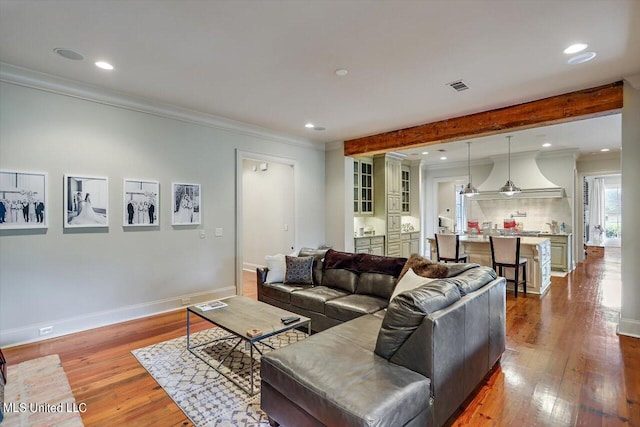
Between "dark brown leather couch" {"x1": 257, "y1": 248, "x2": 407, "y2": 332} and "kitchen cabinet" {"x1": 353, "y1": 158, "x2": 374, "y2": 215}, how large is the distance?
9.26 feet

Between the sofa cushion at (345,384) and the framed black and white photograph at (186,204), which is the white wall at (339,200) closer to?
the framed black and white photograph at (186,204)

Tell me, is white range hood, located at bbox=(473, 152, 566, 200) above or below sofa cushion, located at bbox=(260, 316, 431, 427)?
above

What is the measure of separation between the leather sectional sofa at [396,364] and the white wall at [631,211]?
85.8 inches

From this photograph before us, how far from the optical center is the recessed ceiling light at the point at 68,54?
2834 mm

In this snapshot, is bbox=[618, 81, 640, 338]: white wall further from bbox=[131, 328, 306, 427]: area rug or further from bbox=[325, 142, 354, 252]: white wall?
bbox=[325, 142, 354, 252]: white wall

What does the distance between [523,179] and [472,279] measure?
21.2ft

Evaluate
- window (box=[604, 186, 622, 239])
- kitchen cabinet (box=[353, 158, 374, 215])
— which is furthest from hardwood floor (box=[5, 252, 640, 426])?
window (box=[604, 186, 622, 239])

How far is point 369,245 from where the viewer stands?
6926mm

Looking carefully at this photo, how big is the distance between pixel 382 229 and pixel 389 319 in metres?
5.38

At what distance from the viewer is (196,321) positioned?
407cm

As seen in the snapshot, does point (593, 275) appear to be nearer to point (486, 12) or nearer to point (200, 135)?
point (486, 12)

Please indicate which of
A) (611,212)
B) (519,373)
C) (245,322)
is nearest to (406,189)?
(519,373)

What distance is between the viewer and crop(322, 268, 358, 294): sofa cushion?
3758 mm

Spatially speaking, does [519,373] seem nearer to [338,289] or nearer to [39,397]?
[338,289]
